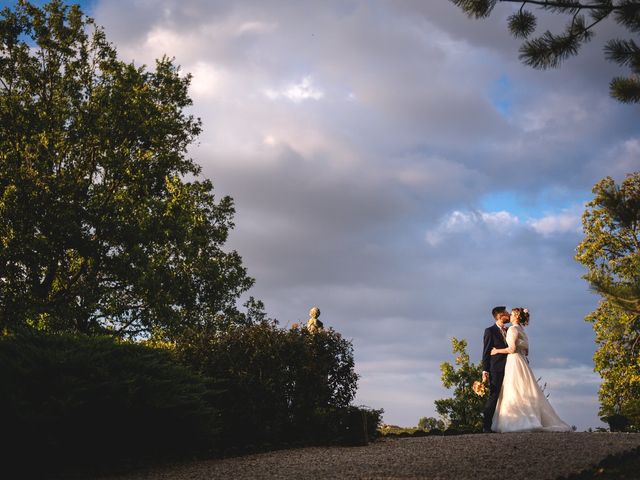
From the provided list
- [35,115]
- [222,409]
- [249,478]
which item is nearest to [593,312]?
[222,409]

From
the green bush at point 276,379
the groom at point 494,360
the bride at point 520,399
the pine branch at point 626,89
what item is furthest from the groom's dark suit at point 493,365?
the pine branch at point 626,89

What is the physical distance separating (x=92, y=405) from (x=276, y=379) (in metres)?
3.93

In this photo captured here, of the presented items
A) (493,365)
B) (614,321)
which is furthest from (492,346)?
(614,321)

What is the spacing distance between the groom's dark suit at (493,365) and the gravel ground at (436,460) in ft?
5.49

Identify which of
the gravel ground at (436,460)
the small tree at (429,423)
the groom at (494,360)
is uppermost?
the groom at (494,360)

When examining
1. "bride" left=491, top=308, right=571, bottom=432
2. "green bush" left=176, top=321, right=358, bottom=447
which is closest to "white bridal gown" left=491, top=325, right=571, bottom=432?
"bride" left=491, top=308, right=571, bottom=432

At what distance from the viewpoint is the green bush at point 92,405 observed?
9656mm

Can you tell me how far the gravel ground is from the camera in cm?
888

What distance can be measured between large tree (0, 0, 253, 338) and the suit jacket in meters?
12.0

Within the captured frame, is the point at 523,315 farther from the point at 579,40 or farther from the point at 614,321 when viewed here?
the point at 614,321

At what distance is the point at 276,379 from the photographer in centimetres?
1301

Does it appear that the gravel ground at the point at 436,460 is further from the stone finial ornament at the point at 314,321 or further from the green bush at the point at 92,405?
the stone finial ornament at the point at 314,321

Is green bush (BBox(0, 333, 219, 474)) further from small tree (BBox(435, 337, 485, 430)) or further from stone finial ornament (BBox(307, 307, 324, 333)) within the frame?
small tree (BBox(435, 337, 485, 430))

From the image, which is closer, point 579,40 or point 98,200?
point 579,40
